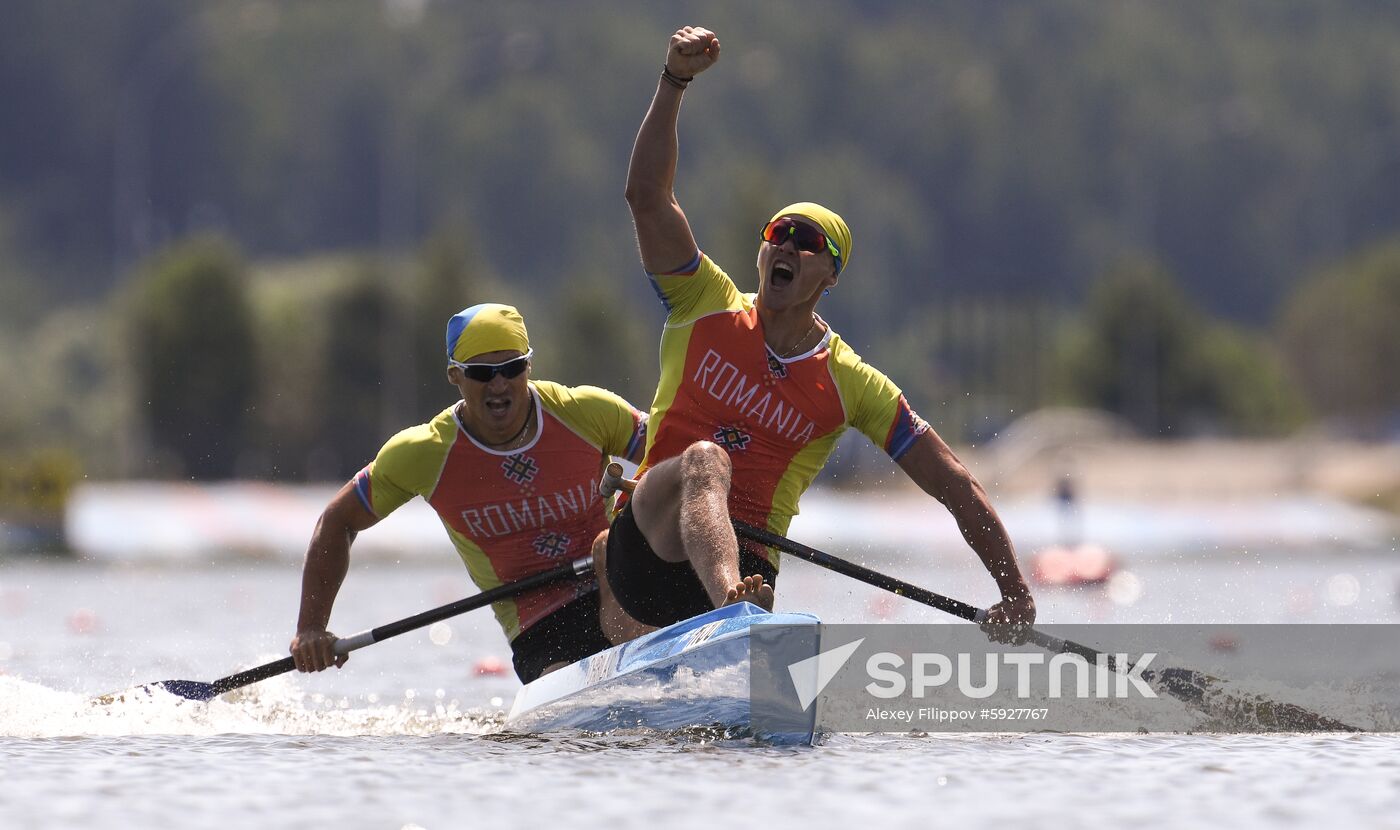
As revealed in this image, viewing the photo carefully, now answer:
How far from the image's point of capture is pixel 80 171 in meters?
149

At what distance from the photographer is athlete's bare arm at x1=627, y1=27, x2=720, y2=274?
8.30m

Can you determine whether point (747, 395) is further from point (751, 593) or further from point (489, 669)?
point (489, 669)

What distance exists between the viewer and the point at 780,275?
28.4 ft

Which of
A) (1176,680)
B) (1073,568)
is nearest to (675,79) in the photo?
(1176,680)

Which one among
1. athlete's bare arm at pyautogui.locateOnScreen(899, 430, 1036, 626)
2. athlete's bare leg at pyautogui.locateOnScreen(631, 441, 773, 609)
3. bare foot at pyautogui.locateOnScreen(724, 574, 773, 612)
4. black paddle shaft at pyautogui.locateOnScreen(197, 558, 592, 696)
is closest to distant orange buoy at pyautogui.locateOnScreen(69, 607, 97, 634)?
black paddle shaft at pyautogui.locateOnScreen(197, 558, 592, 696)

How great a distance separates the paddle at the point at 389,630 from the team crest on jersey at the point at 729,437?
2.97ft

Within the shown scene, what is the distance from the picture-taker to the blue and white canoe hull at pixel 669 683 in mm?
7738

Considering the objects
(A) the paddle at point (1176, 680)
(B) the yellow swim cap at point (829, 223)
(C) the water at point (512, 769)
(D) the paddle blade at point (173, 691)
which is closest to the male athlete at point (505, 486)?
(A) the paddle at point (1176, 680)

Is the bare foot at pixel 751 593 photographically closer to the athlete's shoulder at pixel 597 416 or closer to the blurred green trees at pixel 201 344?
the athlete's shoulder at pixel 597 416

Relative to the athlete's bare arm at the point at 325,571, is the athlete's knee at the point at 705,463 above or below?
above

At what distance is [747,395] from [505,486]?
1.29m

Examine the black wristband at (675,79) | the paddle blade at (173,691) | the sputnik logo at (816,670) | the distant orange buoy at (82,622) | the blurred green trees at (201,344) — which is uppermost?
the blurred green trees at (201,344)

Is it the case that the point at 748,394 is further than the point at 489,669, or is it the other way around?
the point at 489,669

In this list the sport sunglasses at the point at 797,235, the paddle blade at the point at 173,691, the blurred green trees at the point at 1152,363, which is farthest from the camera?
the blurred green trees at the point at 1152,363
